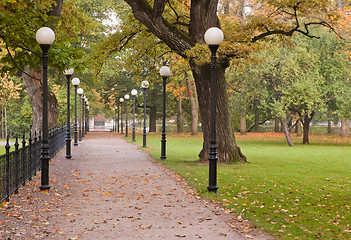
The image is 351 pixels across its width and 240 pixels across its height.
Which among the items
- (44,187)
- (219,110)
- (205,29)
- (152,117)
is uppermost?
(205,29)

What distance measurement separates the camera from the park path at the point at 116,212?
5.89m

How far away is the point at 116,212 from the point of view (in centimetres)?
725

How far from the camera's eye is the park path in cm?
589

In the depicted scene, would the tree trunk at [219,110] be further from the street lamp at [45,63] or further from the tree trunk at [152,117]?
the tree trunk at [152,117]

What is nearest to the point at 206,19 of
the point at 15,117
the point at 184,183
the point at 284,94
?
the point at 184,183

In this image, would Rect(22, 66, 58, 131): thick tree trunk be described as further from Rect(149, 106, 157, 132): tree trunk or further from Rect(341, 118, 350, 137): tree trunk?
Rect(149, 106, 157, 132): tree trunk

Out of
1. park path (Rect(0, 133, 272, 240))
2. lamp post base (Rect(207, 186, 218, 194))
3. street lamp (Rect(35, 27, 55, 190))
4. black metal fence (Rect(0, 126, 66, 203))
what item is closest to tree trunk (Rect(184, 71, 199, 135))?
park path (Rect(0, 133, 272, 240))

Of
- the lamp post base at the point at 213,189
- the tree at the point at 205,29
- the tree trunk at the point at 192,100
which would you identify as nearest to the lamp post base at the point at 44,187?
the lamp post base at the point at 213,189

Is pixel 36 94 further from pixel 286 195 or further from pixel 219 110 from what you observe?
pixel 286 195

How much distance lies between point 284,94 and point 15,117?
2764cm

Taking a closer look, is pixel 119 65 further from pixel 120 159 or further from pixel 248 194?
pixel 248 194

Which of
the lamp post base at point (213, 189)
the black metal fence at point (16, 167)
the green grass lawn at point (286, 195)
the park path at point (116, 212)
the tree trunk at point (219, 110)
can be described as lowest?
the green grass lawn at point (286, 195)

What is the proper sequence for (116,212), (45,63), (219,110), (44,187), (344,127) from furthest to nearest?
(344,127) < (219,110) < (45,63) < (44,187) < (116,212)

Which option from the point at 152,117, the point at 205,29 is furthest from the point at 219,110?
the point at 152,117
